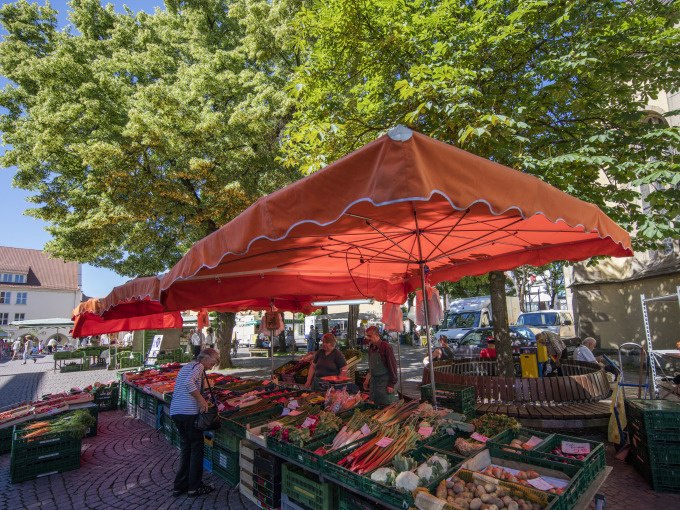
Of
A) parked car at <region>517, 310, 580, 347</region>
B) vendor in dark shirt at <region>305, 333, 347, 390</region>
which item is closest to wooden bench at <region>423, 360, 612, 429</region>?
vendor in dark shirt at <region>305, 333, 347, 390</region>

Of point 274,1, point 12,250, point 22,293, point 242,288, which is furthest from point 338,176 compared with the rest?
point 12,250

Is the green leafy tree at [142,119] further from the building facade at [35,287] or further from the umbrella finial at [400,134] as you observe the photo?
the building facade at [35,287]

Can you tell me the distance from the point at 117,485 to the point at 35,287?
57719 millimetres

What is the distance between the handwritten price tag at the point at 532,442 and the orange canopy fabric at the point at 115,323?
8.68 m

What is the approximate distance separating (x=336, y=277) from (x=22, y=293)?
5874cm

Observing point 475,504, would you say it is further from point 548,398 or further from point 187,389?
point 548,398

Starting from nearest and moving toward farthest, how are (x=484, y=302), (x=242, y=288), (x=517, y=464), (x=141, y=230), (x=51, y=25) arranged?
(x=517, y=464) < (x=242, y=288) < (x=141, y=230) < (x=51, y=25) < (x=484, y=302)

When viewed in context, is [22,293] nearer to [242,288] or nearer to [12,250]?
[12,250]

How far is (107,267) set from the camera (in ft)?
62.2

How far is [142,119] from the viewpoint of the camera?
40.6ft

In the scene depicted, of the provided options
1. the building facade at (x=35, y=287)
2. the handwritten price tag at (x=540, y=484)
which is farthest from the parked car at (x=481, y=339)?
the building facade at (x=35, y=287)

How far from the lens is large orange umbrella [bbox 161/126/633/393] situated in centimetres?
231

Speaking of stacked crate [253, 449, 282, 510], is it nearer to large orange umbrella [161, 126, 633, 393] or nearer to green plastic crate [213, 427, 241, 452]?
green plastic crate [213, 427, 241, 452]

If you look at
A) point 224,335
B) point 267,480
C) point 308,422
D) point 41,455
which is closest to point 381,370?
point 308,422
